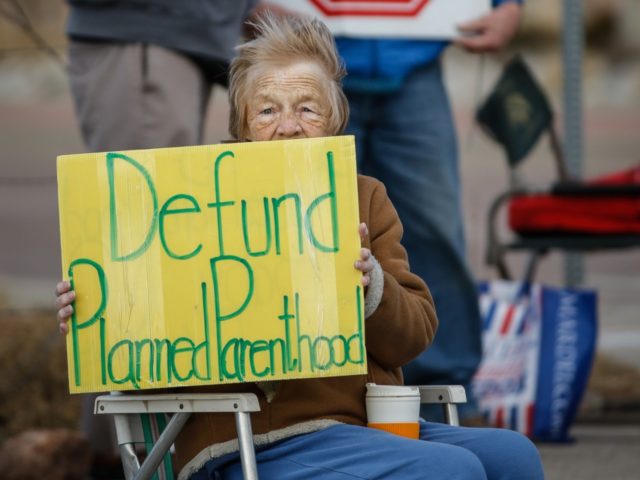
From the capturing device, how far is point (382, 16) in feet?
15.0

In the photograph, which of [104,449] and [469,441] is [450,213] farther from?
[469,441]

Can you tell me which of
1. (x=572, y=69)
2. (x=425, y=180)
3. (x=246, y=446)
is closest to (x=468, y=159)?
(x=572, y=69)

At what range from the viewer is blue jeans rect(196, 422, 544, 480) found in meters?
2.75

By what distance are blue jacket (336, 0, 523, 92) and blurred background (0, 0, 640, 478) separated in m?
1.37

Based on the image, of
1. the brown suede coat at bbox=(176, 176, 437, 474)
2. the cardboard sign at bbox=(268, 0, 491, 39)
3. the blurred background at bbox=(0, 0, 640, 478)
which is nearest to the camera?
the brown suede coat at bbox=(176, 176, 437, 474)

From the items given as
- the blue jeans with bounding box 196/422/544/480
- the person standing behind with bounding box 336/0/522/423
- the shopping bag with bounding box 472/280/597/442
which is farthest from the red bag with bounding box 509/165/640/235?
the blue jeans with bounding box 196/422/544/480

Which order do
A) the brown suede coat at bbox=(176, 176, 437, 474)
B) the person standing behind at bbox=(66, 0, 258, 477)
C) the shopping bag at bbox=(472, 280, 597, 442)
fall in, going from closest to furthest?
the brown suede coat at bbox=(176, 176, 437, 474), the person standing behind at bbox=(66, 0, 258, 477), the shopping bag at bbox=(472, 280, 597, 442)

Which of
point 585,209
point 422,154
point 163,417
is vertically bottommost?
point 163,417

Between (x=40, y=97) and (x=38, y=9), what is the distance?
3.20 feet

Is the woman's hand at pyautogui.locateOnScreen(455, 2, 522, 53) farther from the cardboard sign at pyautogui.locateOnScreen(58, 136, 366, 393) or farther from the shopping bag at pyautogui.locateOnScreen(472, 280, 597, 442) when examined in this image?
the cardboard sign at pyautogui.locateOnScreen(58, 136, 366, 393)

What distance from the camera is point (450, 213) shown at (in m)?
4.61

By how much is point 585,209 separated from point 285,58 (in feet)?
8.60

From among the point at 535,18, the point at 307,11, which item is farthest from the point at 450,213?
the point at 535,18

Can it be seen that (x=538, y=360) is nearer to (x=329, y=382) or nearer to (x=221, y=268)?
(x=329, y=382)
